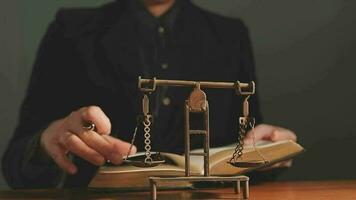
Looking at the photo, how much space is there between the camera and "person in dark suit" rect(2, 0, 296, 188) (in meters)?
1.31

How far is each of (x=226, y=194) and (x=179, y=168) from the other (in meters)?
0.08

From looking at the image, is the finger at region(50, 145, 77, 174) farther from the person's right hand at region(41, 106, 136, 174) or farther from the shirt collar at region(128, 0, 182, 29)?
the shirt collar at region(128, 0, 182, 29)

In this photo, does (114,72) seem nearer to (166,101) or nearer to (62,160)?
(166,101)

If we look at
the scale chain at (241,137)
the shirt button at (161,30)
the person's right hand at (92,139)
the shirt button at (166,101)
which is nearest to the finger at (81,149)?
the person's right hand at (92,139)

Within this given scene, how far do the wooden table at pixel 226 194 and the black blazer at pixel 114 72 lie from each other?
33 cm

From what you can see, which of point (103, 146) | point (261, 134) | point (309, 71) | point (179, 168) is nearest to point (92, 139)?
point (103, 146)

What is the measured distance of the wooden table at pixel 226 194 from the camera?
88 cm

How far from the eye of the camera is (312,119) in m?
1.42

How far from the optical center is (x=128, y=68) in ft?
4.35

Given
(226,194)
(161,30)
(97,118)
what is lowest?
(226,194)

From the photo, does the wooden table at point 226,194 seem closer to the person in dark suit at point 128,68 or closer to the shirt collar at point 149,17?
the person in dark suit at point 128,68

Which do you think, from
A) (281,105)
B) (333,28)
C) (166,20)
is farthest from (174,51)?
(333,28)

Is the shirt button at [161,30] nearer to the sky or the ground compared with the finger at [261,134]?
nearer to the sky

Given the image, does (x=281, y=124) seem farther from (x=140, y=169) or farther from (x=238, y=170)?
(x=140, y=169)
